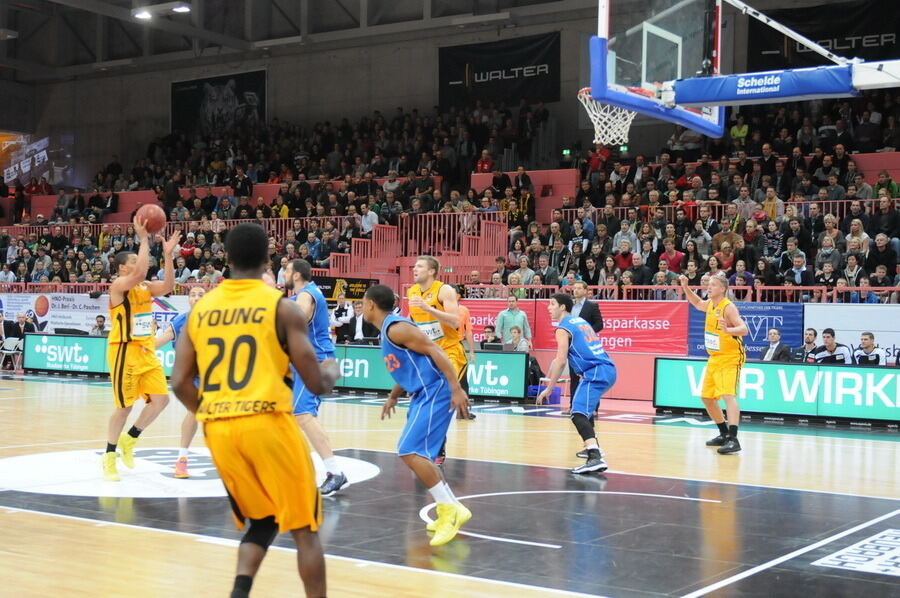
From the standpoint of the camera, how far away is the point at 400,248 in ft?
81.6

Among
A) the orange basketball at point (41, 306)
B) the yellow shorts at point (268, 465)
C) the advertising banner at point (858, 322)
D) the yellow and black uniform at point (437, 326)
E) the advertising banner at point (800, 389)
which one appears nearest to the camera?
the yellow shorts at point (268, 465)

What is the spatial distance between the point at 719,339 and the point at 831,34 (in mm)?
15671

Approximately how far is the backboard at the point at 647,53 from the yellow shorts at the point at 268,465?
707 cm

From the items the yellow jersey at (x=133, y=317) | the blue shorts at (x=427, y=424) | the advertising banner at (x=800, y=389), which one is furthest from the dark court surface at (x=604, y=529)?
the advertising banner at (x=800, y=389)

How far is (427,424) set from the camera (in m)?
6.86

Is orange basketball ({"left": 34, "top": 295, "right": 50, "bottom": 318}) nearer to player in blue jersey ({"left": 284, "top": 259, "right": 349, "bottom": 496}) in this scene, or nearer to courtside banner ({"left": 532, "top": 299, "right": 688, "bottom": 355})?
courtside banner ({"left": 532, "top": 299, "right": 688, "bottom": 355})

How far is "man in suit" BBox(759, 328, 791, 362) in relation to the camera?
16188mm

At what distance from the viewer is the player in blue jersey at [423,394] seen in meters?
6.61

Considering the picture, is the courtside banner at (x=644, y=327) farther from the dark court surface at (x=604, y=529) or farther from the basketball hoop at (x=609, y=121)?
the dark court surface at (x=604, y=529)

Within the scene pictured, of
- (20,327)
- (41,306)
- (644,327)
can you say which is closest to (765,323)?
(644,327)

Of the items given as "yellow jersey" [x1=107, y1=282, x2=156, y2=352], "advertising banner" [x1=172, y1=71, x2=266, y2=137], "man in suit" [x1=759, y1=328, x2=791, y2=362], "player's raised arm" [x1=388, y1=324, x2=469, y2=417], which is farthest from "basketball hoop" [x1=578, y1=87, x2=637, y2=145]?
"advertising banner" [x1=172, y1=71, x2=266, y2=137]

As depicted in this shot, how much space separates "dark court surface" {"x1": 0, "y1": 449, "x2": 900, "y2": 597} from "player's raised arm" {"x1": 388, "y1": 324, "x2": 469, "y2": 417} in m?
0.95

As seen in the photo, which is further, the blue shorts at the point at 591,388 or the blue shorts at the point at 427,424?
the blue shorts at the point at 591,388

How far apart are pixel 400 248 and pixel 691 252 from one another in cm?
842
